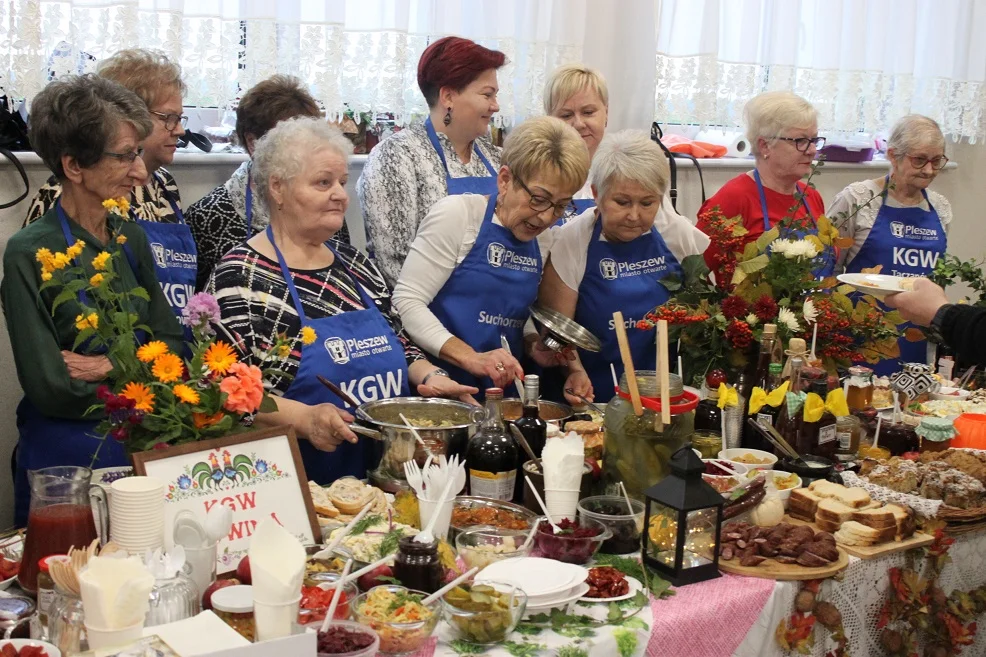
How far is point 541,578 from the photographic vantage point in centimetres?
197

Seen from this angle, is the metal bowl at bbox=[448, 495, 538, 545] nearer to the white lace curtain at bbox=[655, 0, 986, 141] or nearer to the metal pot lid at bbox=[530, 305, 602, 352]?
the metal pot lid at bbox=[530, 305, 602, 352]

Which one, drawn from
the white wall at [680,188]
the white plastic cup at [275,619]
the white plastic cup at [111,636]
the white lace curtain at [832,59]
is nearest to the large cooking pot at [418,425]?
the white plastic cup at [275,619]

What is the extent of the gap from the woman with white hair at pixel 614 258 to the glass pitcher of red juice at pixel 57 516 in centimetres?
175

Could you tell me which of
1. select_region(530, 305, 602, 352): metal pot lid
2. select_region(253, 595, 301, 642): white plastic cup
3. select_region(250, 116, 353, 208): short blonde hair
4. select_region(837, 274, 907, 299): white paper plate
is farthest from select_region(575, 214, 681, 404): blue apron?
select_region(253, 595, 301, 642): white plastic cup

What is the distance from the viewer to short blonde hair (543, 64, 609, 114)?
13.1 feet

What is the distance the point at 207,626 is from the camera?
1.58 meters

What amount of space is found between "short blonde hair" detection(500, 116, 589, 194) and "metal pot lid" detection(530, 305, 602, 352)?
16.0 inches

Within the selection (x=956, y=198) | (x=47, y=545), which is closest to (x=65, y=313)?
(x=47, y=545)

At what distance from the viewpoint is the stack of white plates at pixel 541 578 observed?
1899 millimetres

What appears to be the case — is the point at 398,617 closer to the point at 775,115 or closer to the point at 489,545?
the point at 489,545

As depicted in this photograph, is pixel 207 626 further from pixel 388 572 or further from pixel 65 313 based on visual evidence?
Result: pixel 65 313

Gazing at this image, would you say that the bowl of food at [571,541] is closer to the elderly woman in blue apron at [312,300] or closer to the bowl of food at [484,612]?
the bowl of food at [484,612]

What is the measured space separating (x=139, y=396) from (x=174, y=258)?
142 cm

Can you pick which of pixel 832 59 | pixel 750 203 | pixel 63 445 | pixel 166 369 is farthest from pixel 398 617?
pixel 832 59
